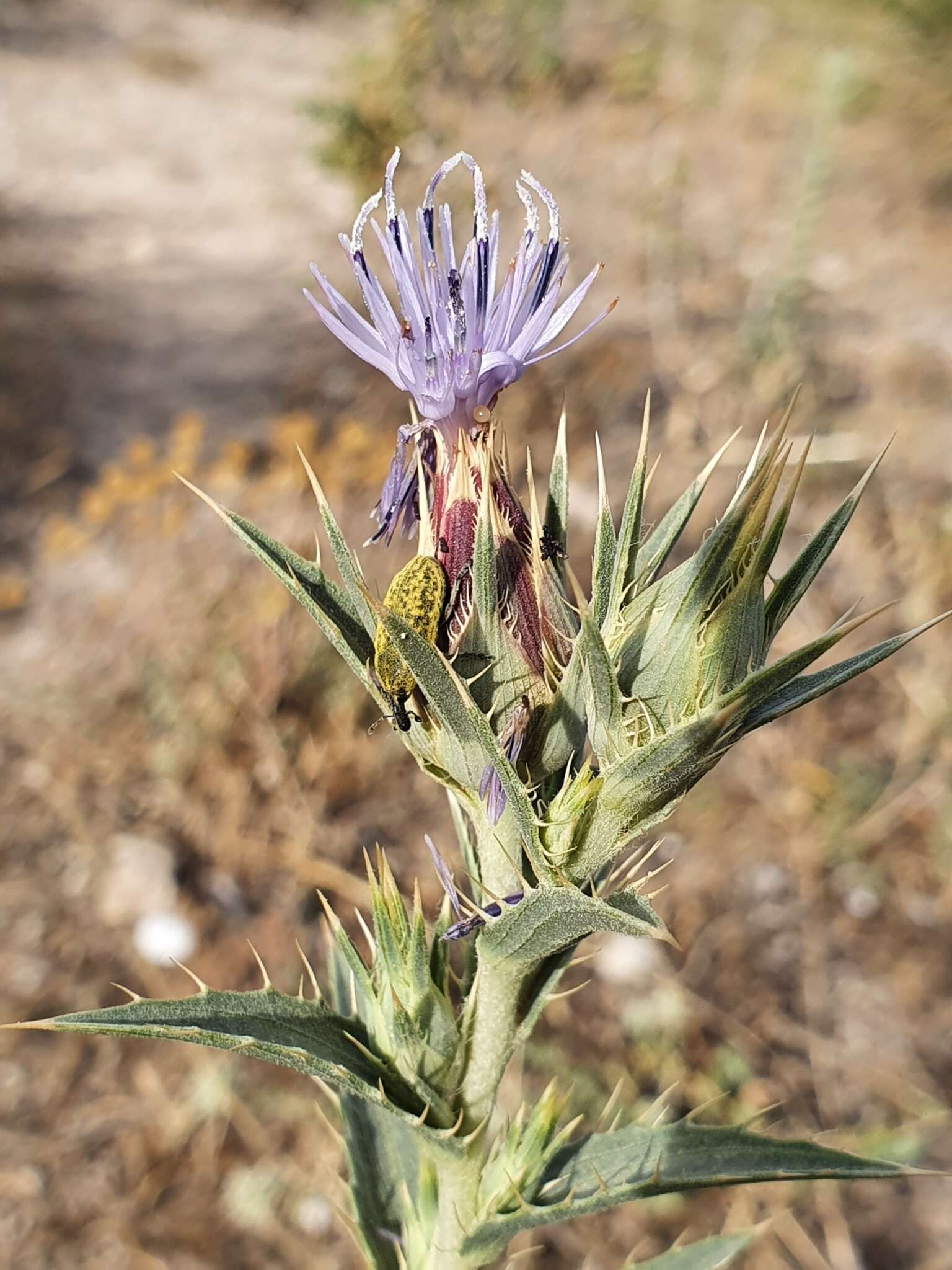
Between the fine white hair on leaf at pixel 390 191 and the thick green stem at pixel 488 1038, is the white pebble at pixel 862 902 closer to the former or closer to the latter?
the thick green stem at pixel 488 1038

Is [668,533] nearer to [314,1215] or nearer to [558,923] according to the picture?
[558,923]

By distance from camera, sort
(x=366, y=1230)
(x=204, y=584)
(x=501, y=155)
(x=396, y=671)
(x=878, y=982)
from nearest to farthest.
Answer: (x=396, y=671)
(x=366, y=1230)
(x=878, y=982)
(x=204, y=584)
(x=501, y=155)

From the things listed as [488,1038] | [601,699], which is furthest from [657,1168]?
[601,699]

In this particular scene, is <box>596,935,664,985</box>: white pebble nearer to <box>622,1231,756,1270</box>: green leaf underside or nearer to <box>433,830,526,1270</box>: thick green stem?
<box>622,1231,756,1270</box>: green leaf underside

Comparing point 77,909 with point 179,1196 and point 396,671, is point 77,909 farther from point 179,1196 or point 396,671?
point 396,671

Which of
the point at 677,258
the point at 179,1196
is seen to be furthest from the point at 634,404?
the point at 179,1196

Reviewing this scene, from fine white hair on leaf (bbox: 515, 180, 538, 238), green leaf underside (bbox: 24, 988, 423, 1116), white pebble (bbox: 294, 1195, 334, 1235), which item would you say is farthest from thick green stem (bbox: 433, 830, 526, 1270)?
white pebble (bbox: 294, 1195, 334, 1235)
